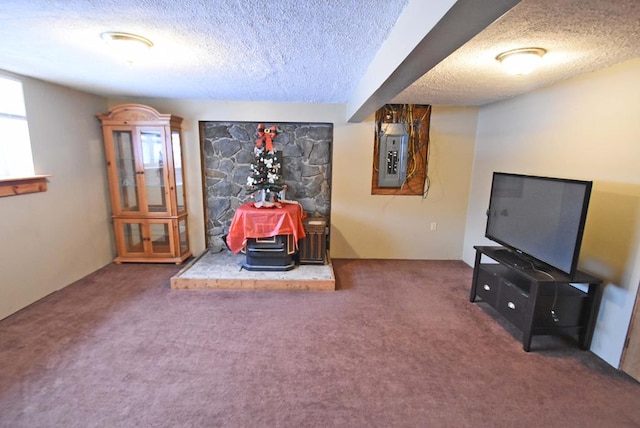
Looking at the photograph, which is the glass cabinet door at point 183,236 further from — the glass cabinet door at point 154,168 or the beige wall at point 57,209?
the beige wall at point 57,209

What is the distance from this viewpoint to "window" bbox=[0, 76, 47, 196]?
2617 millimetres

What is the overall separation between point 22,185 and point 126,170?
1.16 meters

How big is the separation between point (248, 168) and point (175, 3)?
2.71 metres

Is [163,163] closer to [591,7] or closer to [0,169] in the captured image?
[0,169]

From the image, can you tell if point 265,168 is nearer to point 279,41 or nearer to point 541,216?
point 279,41

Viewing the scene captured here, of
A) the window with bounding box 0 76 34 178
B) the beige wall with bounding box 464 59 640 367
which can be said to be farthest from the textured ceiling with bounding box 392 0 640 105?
the window with bounding box 0 76 34 178

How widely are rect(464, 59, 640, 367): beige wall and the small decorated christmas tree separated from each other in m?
2.83

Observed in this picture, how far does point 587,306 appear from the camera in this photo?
2.23m

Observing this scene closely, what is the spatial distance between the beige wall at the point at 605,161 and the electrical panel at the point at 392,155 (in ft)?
4.79

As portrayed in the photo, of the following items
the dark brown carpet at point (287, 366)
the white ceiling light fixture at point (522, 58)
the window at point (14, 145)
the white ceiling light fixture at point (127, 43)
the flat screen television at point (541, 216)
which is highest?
the white ceiling light fixture at point (127, 43)

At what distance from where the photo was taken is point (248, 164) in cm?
409

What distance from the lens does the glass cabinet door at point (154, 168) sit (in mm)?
3671

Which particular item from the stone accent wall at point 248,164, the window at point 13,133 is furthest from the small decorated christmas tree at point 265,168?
the window at point 13,133

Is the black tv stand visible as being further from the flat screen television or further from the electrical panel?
the electrical panel
